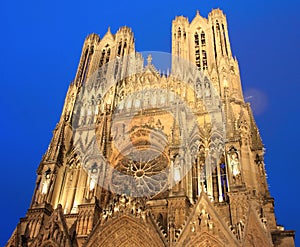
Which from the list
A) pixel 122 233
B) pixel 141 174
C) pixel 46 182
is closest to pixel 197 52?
pixel 141 174

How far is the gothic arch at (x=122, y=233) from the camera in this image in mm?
16156

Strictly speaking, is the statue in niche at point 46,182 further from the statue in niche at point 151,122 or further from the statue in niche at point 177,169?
the statue in niche at point 177,169

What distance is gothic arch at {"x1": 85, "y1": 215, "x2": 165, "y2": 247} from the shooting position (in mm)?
16156

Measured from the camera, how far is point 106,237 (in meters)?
16.6

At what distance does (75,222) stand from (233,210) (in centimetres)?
806

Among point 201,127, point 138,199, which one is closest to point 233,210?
point 138,199

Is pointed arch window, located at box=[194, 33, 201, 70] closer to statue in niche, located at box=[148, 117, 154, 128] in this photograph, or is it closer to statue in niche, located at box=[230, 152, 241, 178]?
statue in niche, located at box=[148, 117, 154, 128]

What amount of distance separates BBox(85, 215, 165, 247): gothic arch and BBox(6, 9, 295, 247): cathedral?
5 centimetres

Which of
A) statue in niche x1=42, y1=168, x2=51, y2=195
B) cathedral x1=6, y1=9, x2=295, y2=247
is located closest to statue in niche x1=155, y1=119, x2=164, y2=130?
cathedral x1=6, y1=9, x2=295, y2=247

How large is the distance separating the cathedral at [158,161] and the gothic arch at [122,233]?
0.05m

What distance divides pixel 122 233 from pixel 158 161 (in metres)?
5.43

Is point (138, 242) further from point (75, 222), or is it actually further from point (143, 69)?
point (143, 69)

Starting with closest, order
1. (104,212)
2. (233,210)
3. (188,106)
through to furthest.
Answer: (233,210) → (104,212) → (188,106)

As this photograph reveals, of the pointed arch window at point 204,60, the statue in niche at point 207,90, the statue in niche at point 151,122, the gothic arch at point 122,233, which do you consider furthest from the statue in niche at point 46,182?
the pointed arch window at point 204,60
